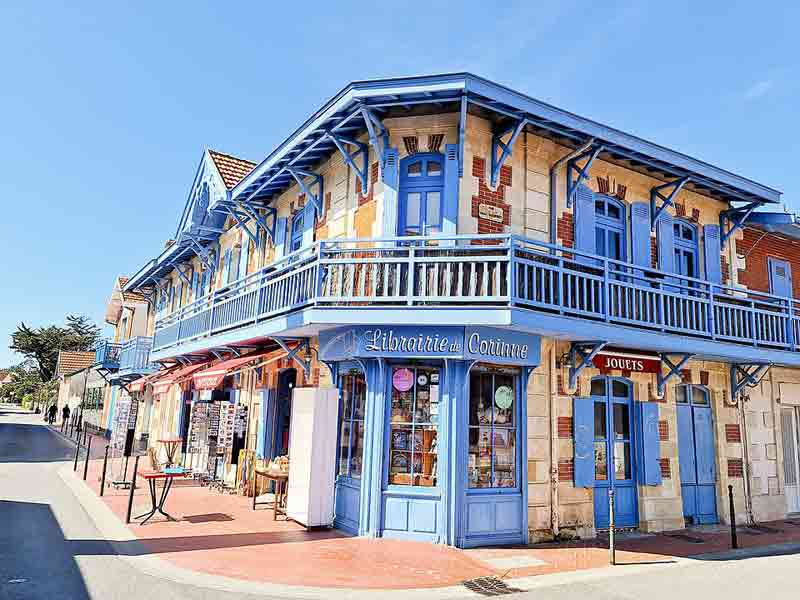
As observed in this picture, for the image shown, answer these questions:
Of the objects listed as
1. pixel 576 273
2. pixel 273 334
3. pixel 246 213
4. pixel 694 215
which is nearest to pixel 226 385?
pixel 246 213

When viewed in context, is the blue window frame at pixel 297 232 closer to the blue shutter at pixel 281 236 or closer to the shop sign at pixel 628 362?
the blue shutter at pixel 281 236

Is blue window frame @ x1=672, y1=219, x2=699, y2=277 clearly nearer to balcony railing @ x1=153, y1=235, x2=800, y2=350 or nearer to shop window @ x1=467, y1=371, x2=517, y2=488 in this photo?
balcony railing @ x1=153, y1=235, x2=800, y2=350

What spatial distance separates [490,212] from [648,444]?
208 inches

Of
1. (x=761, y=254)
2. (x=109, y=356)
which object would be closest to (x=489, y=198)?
(x=761, y=254)

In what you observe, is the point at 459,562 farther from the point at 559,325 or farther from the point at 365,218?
the point at 365,218

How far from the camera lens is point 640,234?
38.5ft

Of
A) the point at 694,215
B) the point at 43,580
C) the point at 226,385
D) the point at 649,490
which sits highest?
the point at 694,215

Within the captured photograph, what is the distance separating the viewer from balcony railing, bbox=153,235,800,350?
8.74m

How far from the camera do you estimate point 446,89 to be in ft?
28.9

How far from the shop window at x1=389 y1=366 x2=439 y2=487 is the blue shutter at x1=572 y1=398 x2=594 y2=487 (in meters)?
2.65

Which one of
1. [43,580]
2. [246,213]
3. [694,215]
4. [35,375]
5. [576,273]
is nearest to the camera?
[43,580]

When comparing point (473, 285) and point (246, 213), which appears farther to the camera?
point (246, 213)

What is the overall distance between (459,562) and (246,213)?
32.0 feet

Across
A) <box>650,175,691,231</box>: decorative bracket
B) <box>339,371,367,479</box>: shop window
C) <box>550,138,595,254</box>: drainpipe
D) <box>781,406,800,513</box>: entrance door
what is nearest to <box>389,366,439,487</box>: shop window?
<box>339,371,367,479</box>: shop window
